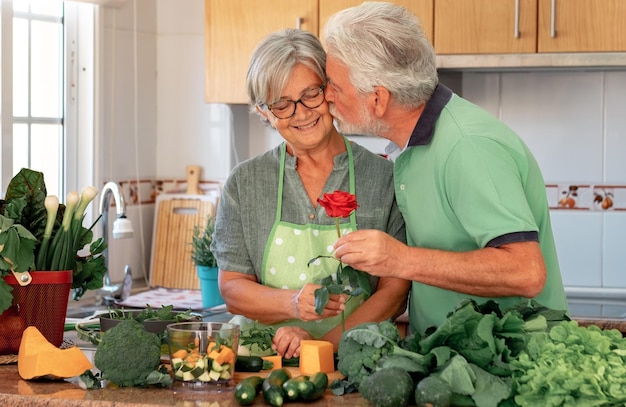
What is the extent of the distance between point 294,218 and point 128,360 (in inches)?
26.9

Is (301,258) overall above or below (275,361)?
above

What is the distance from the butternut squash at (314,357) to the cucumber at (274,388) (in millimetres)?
141

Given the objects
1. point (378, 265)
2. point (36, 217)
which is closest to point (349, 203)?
point (378, 265)

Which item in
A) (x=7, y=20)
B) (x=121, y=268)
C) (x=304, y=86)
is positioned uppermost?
(x=7, y=20)

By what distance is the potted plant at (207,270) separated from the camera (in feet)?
11.0

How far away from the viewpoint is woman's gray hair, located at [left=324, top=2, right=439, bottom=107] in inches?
74.2

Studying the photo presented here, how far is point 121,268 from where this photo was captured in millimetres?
3758

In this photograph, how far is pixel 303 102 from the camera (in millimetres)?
2057

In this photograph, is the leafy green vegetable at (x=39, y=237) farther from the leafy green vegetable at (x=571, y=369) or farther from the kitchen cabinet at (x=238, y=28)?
the kitchen cabinet at (x=238, y=28)

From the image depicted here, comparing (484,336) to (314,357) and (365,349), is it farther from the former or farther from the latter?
(314,357)

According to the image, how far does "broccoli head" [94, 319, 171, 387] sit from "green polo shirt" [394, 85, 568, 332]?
2.04ft

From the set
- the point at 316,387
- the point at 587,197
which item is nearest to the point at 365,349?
the point at 316,387

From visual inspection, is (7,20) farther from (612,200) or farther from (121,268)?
(612,200)

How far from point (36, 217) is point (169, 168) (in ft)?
6.50
